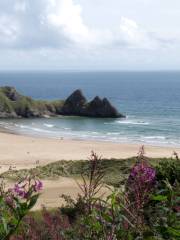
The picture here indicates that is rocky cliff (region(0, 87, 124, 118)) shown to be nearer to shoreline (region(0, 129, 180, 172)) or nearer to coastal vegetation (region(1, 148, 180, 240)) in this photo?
shoreline (region(0, 129, 180, 172))

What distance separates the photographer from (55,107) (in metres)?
85.7

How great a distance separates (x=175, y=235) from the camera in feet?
12.8

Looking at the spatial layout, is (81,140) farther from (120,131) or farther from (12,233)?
(12,233)

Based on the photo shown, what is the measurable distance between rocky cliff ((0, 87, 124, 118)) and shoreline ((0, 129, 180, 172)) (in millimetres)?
24673

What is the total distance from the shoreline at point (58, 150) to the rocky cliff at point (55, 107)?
80.9 ft

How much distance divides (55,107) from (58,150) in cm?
3914

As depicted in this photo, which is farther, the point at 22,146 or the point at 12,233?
the point at 22,146

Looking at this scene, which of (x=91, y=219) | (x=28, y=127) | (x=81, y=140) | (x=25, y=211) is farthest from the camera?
(x=28, y=127)

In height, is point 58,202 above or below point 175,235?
below

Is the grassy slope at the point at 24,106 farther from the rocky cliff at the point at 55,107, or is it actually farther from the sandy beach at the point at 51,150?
the sandy beach at the point at 51,150

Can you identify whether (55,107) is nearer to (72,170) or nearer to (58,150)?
(58,150)

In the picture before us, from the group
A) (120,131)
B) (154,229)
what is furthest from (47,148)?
(154,229)

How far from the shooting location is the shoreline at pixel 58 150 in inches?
1657

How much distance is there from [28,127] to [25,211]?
6407cm
